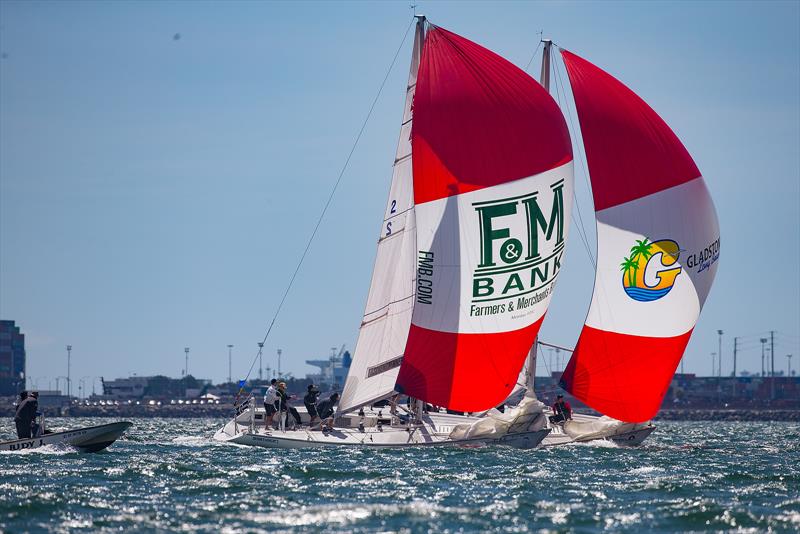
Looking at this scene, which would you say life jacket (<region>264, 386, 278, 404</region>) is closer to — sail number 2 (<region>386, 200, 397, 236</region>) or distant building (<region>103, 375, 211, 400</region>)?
sail number 2 (<region>386, 200, 397, 236</region>)

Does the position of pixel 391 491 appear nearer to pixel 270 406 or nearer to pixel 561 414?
pixel 270 406

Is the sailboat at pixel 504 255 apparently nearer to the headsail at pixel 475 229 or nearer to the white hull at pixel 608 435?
the headsail at pixel 475 229

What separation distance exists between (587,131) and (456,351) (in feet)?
21.3

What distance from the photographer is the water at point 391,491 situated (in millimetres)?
17938

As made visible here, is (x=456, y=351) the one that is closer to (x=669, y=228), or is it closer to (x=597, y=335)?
(x=597, y=335)

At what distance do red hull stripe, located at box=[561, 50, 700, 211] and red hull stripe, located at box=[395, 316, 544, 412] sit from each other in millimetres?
4418

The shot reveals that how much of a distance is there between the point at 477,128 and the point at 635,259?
506 centimetres

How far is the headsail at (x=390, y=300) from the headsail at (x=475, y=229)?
97 cm

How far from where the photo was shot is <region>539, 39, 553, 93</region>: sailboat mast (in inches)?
1372

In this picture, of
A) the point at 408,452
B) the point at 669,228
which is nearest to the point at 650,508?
the point at 408,452

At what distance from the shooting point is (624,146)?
1281 inches

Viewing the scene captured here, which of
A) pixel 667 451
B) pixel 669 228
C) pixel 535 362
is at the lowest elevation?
pixel 667 451

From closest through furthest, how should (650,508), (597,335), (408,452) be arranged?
(650,508), (408,452), (597,335)

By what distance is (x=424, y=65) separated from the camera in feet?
106
